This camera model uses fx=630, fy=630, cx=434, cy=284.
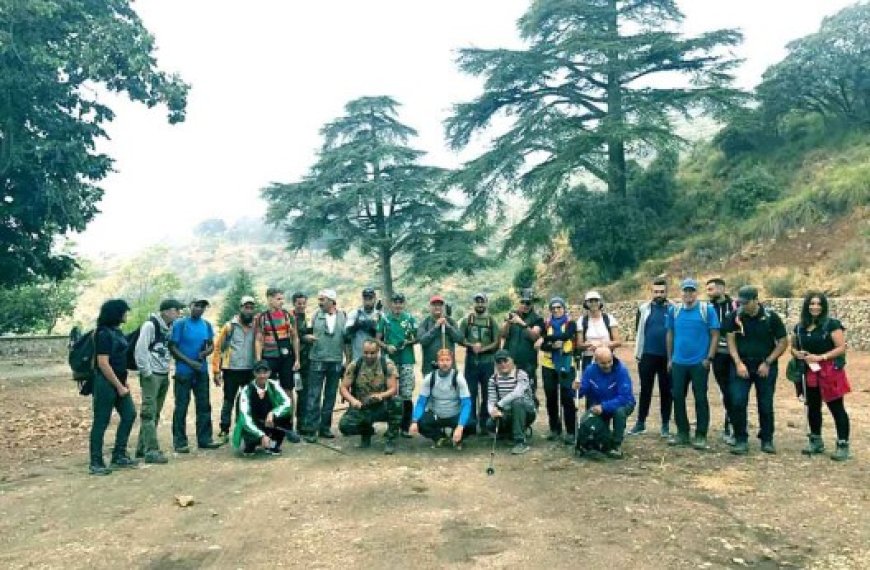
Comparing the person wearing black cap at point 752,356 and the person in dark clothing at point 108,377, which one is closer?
the person in dark clothing at point 108,377

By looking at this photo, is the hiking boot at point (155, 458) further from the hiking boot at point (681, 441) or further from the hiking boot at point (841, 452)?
the hiking boot at point (841, 452)

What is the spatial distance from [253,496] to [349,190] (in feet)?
66.8

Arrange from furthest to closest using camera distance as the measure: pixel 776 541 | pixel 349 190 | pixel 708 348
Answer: pixel 349 190 < pixel 708 348 < pixel 776 541

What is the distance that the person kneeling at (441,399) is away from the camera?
680cm

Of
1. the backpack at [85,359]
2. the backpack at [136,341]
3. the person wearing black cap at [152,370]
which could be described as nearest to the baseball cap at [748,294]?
the person wearing black cap at [152,370]

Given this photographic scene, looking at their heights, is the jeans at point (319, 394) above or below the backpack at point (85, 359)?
below

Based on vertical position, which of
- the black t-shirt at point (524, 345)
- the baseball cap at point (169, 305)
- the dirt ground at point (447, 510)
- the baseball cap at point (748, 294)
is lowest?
the dirt ground at point (447, 510)

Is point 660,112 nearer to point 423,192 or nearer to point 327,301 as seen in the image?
point 423,192

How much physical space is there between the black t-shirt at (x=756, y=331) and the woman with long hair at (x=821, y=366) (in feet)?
0.65

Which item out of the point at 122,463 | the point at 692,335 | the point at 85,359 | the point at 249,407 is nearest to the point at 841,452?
the point at 692,335

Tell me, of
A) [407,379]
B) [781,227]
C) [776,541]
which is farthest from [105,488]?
[781,227]

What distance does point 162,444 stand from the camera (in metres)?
7.48

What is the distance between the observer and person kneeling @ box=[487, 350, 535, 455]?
6.67 meters

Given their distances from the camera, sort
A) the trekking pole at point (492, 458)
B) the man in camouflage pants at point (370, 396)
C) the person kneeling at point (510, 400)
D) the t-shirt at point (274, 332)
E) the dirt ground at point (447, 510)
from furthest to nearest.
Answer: the t-shirt at point (274, 332), the man in camouflage pants at point (370, 396), the person kneeling at point (510, 400), the trekking pole at point (492, 458), the dirt ground at point (447, 510)
